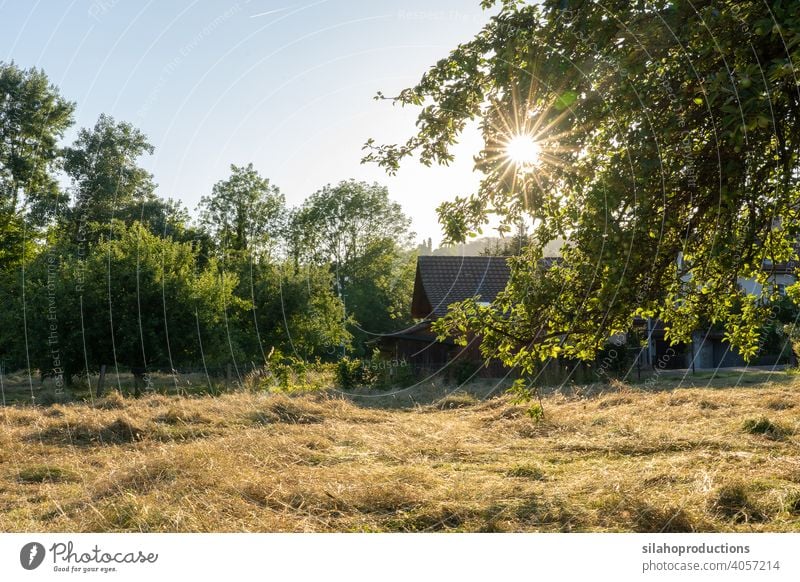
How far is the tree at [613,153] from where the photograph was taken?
6772 mm

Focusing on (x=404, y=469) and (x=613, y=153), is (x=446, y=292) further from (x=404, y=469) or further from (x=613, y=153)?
(x=613, y=153)

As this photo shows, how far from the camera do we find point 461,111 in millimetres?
8430

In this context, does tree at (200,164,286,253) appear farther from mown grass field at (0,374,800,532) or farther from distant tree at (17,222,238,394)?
mown grass field at (0,374,800,532)

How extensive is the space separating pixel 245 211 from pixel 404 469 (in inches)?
857

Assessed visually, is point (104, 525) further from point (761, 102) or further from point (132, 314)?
point (132, 314)

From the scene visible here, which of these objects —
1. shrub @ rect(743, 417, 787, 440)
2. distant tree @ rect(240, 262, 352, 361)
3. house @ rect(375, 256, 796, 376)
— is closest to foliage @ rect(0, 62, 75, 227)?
→ distant tree @ rect(240, 262, 352, 361)

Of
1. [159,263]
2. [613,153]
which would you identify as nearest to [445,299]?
[159,263]

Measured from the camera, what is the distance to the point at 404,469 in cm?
947

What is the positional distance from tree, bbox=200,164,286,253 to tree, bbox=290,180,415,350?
1468 mm

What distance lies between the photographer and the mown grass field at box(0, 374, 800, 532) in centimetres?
715

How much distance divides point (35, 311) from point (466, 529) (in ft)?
89.8

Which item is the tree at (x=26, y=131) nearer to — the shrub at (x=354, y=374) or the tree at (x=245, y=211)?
the tree at (x=245, y=211)

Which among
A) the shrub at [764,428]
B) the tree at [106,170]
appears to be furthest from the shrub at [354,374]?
the shrub at [764,428]

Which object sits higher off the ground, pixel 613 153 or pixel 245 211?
pixel 245 211
